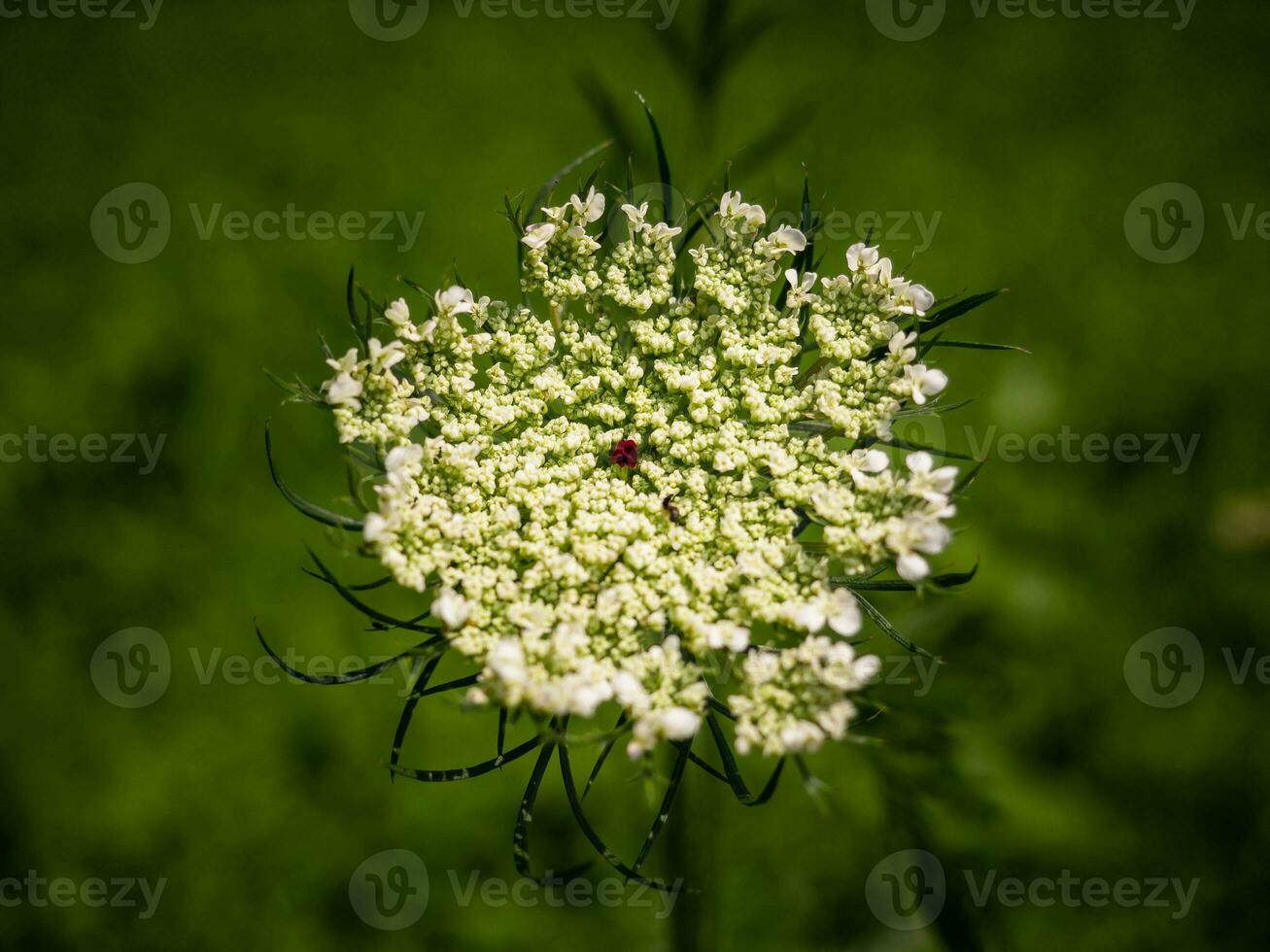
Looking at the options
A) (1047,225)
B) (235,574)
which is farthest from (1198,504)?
(235,574)

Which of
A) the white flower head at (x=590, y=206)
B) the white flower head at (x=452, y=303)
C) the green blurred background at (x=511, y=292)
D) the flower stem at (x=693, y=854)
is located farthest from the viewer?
the green blurred background at (x=511, y=292)

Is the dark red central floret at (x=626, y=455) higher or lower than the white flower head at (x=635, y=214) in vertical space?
lower

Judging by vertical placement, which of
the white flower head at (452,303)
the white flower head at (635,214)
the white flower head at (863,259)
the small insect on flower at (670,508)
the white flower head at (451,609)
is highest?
the white flower head at (635,214)

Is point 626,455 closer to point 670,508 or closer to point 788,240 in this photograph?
point 670,508

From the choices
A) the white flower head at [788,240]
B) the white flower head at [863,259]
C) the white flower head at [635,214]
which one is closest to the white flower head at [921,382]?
the white flower head at [863,259]

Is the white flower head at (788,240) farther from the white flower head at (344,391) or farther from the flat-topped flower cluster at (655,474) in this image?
the white flower head at (344,391)

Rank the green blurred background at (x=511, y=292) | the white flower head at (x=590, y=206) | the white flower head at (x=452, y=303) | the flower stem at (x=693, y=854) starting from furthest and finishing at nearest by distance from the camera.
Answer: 1. the green blurred background at (x=511, y=292)
2. the flower stem at (x=693, y=854)
3. the white flower head at (x=590, y=206)
4. the white flower head at (x=452, y=303)

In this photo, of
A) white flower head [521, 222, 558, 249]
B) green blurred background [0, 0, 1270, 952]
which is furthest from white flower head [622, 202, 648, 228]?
green blurred background [0, 0, 1270, 952]

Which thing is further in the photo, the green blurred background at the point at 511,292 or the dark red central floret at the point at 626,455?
the green blurred background at the point at 511,292
